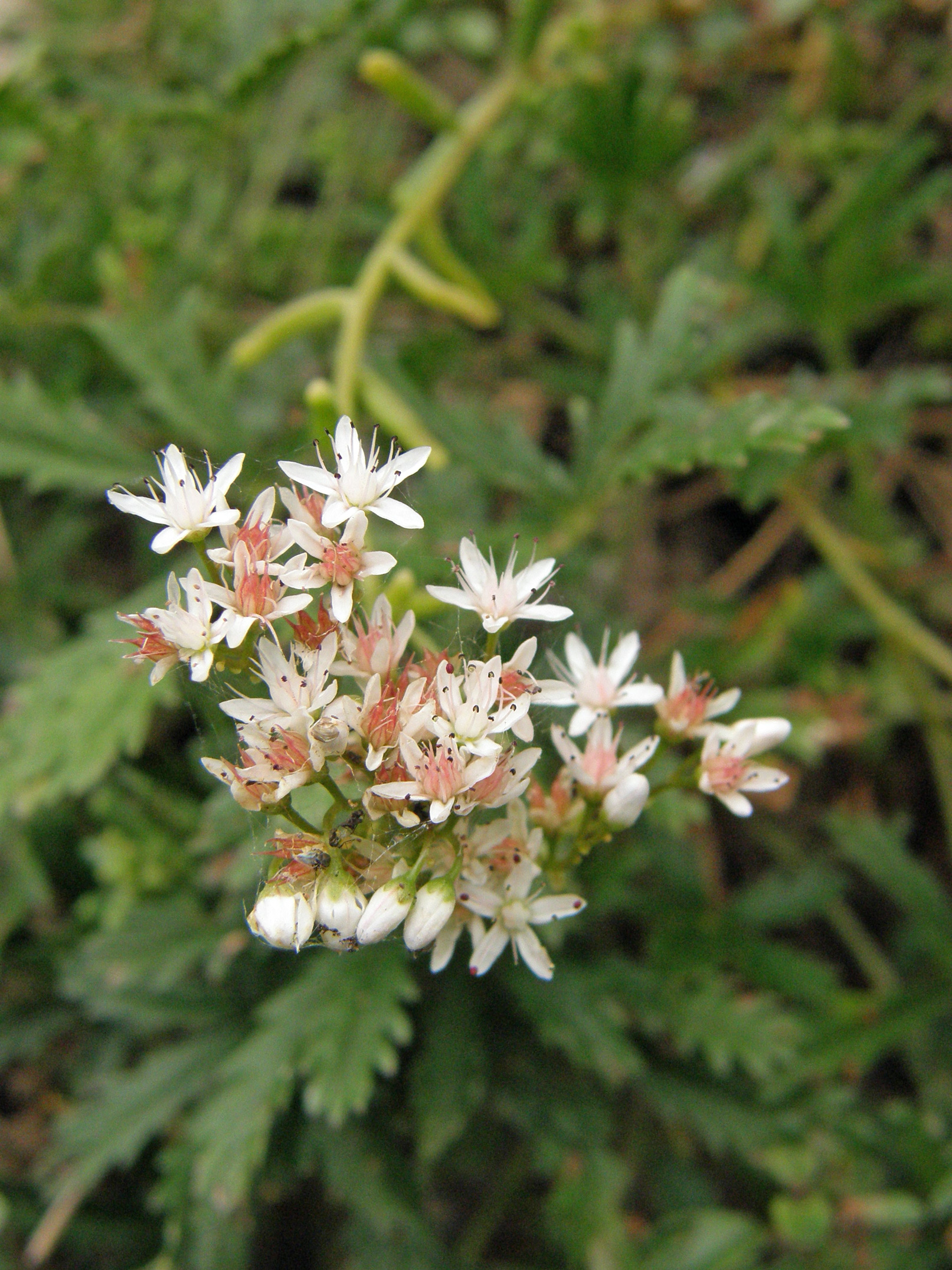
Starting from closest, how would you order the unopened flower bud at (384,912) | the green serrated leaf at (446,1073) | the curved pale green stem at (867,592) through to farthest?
the unopened flower bud at (384,912) < the green serrated leaf at (446,1073) < the curved pale green stem at (867,592)

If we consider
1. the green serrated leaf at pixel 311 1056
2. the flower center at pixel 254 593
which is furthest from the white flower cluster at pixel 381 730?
the green serrated leaf at pixel 311 1056

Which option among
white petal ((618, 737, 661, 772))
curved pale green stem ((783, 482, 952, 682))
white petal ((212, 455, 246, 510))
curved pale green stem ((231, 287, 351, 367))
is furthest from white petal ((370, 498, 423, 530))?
curved pale green stem ((783, 482, 952, 682))

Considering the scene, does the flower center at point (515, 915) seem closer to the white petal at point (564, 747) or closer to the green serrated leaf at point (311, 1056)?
the white petal at point (564, 747)

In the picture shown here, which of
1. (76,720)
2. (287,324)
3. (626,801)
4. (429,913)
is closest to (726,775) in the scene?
(626,801)

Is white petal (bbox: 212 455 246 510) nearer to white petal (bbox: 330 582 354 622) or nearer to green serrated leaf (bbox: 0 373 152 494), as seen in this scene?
white petal (bbox: 330 582 354 622)

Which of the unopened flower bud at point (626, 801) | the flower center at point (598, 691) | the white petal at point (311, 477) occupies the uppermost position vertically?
the white petal at point (311, 477)

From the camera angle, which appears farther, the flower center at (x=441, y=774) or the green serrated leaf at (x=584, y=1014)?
the green serrated leaf at (x=584, y=1014)

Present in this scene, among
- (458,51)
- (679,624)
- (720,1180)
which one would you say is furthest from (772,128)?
(720,1180)
